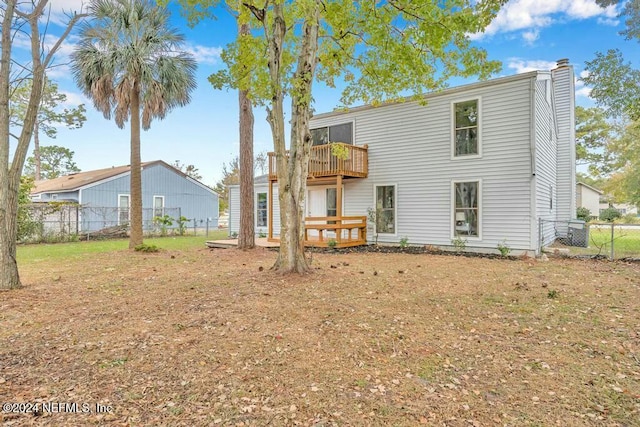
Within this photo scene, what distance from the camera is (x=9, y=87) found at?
18.3 ft

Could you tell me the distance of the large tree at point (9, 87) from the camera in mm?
5484

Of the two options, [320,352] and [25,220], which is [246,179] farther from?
[25,220]

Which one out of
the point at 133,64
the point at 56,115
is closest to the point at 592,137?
the point at 133,64

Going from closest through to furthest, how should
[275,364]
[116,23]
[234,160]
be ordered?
[275,364], [116,23], [234,160]

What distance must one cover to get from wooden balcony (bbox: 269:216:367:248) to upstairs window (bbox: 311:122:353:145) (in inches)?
127

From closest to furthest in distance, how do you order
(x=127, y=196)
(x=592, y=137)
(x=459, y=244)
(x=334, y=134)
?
(x=459, y=244)
(x=334, y=134)
(x=127, y=196)
(x=592, y=137)

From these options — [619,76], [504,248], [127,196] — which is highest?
[619,76]

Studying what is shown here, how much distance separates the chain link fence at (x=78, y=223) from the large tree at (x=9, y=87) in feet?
39.4

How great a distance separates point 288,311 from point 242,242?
738cm

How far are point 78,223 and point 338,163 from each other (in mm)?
14581

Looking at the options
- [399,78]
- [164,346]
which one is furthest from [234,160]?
[164,346]

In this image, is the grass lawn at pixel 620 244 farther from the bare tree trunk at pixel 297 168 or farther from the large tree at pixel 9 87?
the large tree at pixel 9 87

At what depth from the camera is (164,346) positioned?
11.4 feet

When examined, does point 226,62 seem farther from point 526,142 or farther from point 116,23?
point 526,142
